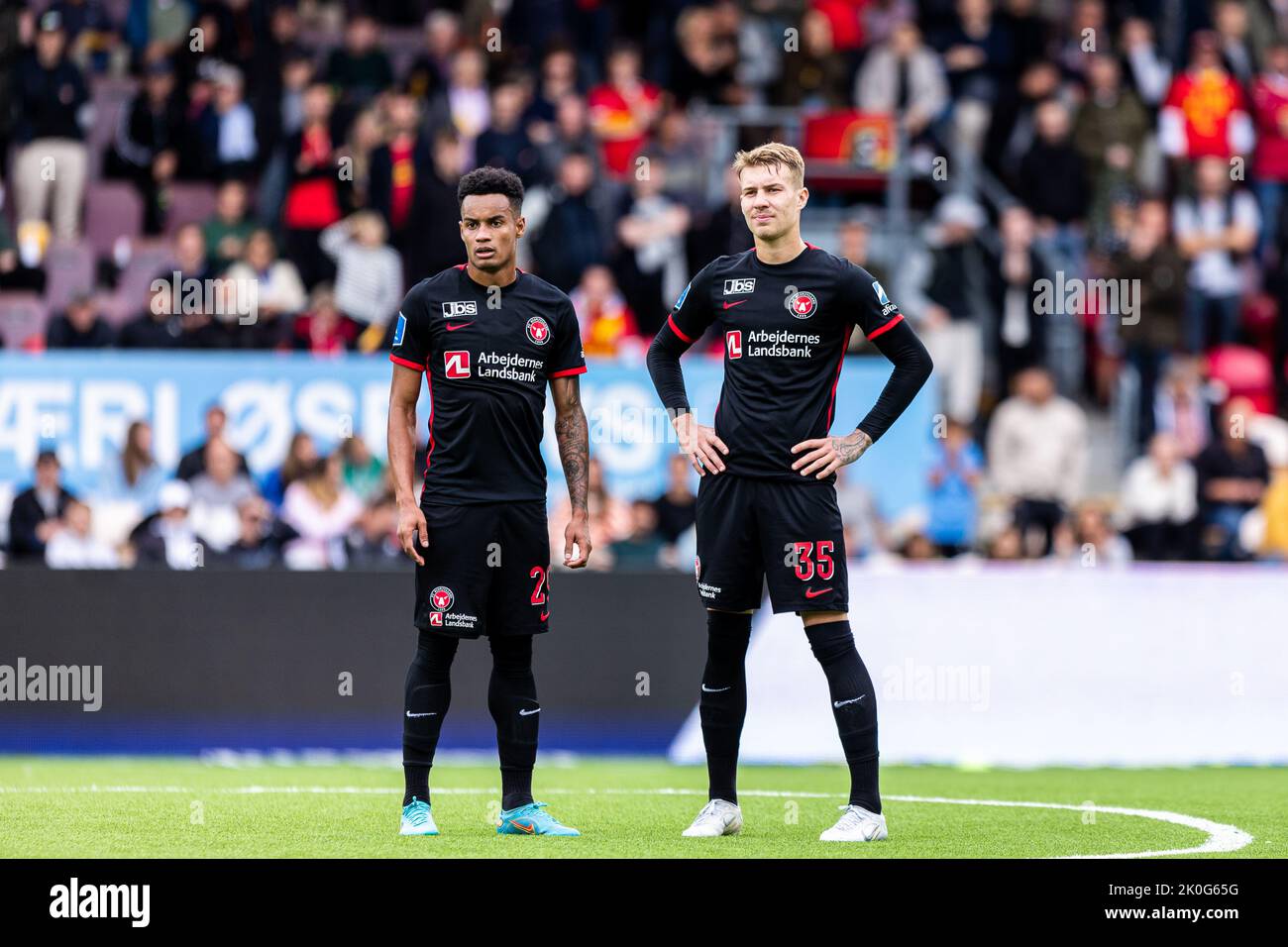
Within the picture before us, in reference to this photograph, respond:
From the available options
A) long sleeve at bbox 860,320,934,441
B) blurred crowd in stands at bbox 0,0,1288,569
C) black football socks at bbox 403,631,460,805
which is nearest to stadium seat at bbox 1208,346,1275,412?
blurred crowd in stands at bbox 0,0,1288,569

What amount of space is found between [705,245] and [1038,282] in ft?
9.34

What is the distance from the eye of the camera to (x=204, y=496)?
14.8 meters

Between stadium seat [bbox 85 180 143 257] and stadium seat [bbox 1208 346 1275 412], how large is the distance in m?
9.45

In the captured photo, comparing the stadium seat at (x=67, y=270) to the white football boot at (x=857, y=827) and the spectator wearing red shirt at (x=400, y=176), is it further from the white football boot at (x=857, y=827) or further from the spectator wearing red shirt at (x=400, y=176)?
the white football boot at (x=857, y=827)

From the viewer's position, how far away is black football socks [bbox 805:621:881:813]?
26.5 feet

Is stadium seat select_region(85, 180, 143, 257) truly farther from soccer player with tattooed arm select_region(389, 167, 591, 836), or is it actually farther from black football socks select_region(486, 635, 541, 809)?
black football socks select_region(486, 635, 541, 809)

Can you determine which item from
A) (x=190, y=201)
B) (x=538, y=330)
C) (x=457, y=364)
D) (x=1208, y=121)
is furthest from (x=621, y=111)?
(x=457, y=364)

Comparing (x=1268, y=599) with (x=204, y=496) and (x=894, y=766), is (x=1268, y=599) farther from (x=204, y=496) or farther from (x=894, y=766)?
(x=204, y=496)

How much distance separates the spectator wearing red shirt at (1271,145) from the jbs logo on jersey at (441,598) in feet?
42.7

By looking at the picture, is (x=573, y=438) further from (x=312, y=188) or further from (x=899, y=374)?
(x=312, y=188)

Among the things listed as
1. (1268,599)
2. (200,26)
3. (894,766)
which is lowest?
(894,766)

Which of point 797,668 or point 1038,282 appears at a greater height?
point 1038,282

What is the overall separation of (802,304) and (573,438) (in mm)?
1076
